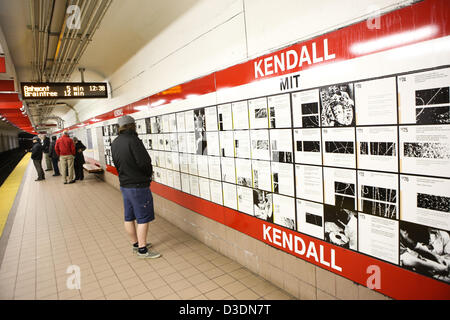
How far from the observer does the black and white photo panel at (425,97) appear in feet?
4.52

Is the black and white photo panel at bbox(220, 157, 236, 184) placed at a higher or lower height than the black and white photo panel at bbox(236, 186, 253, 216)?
higher

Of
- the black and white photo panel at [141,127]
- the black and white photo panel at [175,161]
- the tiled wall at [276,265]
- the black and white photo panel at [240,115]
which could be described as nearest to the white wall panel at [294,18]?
the black and white photo panel at [240,115]

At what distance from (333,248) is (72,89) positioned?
577 cm

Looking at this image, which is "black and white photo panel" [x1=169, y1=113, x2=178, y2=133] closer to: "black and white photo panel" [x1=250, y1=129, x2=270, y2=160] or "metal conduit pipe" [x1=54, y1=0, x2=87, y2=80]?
"metal conduit pipe" [x1=54, y1=0, x2=87, y2=80]

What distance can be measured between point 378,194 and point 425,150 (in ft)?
1.20

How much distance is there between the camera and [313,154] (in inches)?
81.3

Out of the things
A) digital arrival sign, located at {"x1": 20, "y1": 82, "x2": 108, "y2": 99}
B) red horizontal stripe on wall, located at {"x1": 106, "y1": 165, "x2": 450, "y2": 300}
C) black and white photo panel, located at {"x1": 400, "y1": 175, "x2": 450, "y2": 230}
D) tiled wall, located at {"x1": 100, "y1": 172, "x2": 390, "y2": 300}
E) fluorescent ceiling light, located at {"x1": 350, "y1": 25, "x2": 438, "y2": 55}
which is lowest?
tiled wall, located at {"x1": 100, "y1": 172, "x2": 390, "y2": 300}

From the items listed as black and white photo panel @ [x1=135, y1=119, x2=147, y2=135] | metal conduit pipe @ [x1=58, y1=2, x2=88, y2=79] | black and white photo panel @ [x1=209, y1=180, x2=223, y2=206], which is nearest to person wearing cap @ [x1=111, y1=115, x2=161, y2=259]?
black and white photo panel @ [x1=209, y1=180, x2=223, y2=206]

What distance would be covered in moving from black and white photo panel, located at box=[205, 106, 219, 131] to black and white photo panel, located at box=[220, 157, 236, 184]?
38 centimetres

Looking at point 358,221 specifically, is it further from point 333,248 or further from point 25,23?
point 25,23

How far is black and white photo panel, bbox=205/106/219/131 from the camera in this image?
3145mm

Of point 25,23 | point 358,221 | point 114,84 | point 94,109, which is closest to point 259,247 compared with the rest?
point 358,221

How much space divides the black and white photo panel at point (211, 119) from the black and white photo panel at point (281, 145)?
0.91m

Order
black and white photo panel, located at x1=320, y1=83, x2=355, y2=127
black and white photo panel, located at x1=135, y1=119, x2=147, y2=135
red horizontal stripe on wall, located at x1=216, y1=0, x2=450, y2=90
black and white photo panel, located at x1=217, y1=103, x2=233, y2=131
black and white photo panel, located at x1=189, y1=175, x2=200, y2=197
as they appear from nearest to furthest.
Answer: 1. red horizontal stripe on wall, located at x1=216, y1=0, x2=450, y2=90
2. black and white photo panel, located at x1=320, y1=83, x2=355, y2=127
3. black and white photo panel, located at x1=217, y1=103, x2=233, y2=131
4. black and white photo panel, located at x1=189, y1=175, x2=200, y2=197
5. black and white photo panel, located at x1=135, y1=119, x2=147, y2=135
